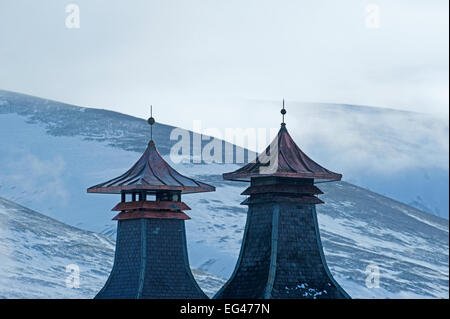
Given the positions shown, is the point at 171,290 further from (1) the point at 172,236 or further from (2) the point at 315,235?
(2) the point at 315,235

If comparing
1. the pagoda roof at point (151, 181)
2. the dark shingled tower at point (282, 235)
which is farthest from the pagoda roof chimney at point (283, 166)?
the pagoda roof at point (151, 181)

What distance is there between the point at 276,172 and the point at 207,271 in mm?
43402

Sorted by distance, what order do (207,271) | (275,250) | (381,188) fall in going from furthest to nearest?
1. (381,188)
2. (207,271)
3. (275,250)

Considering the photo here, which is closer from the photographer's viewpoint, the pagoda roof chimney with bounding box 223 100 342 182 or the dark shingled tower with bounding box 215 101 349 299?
the dark shingled tower with bounding box 215 101 349 299

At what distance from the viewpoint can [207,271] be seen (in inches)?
3253

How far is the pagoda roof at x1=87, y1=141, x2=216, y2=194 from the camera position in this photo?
135ft

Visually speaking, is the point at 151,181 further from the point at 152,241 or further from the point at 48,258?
the point at 48,258

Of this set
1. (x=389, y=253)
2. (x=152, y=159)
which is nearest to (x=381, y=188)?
(x=389, y=253)

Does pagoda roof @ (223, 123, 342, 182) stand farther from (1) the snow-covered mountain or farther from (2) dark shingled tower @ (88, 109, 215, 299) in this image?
(1) the snow-covered mountain

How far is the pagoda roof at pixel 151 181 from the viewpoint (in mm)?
41156

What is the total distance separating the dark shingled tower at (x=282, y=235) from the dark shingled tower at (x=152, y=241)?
5.09 ft

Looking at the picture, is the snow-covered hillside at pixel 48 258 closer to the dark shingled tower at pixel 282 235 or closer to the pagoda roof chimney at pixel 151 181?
the pagoda roof chimney at pixel 151 181

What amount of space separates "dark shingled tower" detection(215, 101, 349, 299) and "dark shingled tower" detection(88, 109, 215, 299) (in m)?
1.55

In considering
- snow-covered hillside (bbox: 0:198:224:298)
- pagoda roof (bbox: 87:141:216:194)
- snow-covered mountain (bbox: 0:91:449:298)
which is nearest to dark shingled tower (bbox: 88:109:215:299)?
pagoda roof (bbox: 87:141:216:194)
